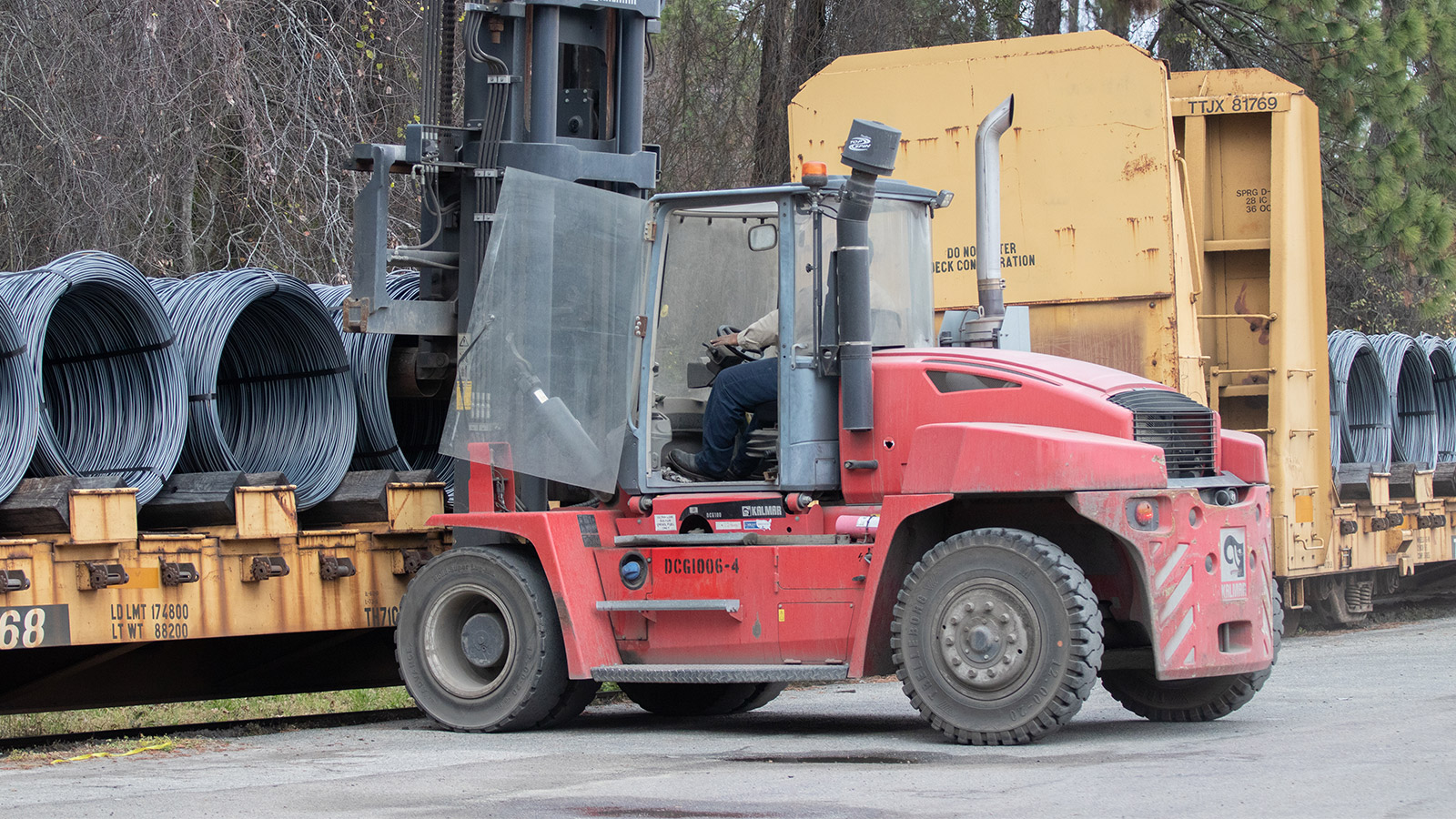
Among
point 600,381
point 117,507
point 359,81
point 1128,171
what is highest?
point 359,81

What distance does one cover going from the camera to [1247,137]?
13469mm

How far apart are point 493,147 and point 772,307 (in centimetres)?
171

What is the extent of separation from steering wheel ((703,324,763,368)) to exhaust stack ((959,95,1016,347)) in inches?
46.5

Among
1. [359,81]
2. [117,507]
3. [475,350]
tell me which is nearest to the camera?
[117,507]

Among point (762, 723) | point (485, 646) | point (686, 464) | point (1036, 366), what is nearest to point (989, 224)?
point (1036, 366)

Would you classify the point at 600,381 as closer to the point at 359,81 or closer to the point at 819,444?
the point at 819,444

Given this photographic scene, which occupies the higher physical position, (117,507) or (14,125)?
(14,125)

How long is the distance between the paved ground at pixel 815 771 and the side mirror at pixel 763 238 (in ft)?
7.63

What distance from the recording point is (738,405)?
27.7 ft

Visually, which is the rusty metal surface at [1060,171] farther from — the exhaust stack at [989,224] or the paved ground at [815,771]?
the paved ground at [815,771]

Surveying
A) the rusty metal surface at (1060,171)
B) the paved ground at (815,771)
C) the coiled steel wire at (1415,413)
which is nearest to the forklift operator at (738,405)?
the paved ground at (815,771)

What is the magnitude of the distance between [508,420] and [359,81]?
19.5 ft

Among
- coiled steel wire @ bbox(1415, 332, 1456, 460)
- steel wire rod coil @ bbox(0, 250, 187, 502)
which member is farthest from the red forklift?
coiled steel wire @ bbox(1415, 332, 1456, 460)

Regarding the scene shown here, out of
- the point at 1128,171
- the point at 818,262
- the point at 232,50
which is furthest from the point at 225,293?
the point at 1128,171
